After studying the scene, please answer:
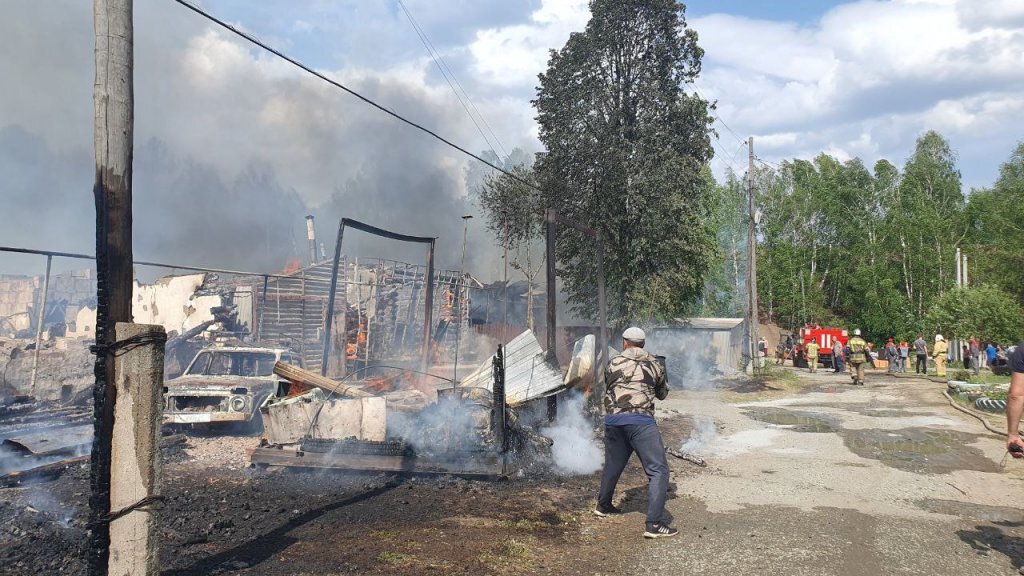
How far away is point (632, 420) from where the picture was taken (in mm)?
6008

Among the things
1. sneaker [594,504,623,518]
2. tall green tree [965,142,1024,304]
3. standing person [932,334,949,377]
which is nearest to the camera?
sneaker [594,504,623,518]

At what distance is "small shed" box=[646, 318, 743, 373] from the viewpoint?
1097 inches

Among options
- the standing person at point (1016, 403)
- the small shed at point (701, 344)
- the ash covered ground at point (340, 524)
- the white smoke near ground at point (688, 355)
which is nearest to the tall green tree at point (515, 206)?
the white smoke near ground at point (688, 355)

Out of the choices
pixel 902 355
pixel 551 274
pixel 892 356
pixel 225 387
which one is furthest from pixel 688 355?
pixel 225 387

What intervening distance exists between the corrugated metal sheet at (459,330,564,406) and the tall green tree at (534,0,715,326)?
36.3ft

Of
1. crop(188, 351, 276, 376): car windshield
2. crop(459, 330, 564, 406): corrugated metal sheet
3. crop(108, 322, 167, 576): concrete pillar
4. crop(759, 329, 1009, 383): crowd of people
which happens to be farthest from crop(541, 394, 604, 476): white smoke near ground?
crop(759, 329, 1009, 383): crowd of people

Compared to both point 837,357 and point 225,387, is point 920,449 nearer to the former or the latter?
point 225,387

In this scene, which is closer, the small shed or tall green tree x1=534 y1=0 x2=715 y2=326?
tall green tree x1=534 y1=0 x2=715 y2=326

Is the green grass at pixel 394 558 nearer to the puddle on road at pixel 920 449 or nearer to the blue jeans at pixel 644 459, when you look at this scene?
the blue jeans at pixel 644 459

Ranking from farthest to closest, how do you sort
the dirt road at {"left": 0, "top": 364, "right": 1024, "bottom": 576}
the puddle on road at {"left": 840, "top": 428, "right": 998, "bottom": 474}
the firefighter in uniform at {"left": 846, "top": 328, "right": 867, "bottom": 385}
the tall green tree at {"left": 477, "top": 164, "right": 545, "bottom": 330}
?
the tall green tree at {"left": 477, "top": 164, "right": 545, "bottom": 330} → the firefighter in uniform at {"left": 846, "top": 328, "right": 867, "bottom": 385} → the puddle on road at {"left": 840, "top": 428, "right": 998, "bottom": 474} → the dirt road at {"left": 0, "top": 364, "right": 1024, "bottom": 576}

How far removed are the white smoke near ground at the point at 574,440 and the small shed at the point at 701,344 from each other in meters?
15.7

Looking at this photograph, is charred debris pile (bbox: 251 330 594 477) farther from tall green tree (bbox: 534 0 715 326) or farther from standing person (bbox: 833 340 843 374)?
standing person (bbox: 833 340 843 374)

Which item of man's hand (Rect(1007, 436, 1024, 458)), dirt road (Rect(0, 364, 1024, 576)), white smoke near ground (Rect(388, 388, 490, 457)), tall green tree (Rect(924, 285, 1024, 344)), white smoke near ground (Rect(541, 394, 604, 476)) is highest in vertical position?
tall green tree (Rect(924, 285, 1024, 344))

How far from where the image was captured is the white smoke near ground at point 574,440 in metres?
8.25
